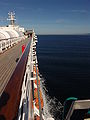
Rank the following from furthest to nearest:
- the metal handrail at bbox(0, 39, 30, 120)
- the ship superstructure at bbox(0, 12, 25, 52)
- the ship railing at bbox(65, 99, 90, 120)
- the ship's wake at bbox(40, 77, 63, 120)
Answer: the ship superstructure at bbox(0, 12, 25, 52), the ship's wake at bbox(40, 77, 63, 120), the ship railing at bbox(65, 99, 90, 120), the metal handrail at bbox(0, 39, 30, 120)

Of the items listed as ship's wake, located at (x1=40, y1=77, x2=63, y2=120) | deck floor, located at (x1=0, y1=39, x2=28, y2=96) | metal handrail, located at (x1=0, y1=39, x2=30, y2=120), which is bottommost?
ship's wake, located at (x1=40, y1=77, x2=63, y2=120)

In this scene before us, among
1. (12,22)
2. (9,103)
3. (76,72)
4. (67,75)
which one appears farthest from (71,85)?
(12,22)

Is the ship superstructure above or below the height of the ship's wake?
above

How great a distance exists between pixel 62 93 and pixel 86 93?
10.3 ft

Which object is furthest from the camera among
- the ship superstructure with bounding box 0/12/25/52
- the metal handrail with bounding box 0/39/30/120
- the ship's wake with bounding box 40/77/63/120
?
the ship superstructure with bounding box 0/12/25/52

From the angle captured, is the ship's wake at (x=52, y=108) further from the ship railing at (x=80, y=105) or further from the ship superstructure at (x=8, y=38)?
the ship railing at (x=80, y=105)

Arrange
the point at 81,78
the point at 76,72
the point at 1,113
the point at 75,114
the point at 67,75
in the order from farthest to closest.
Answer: the point at 76,72 → the point at 67,75 → the point at 81,78 → the point at 75,114 → the point at 1,113

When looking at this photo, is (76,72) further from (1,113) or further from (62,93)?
(1,113)

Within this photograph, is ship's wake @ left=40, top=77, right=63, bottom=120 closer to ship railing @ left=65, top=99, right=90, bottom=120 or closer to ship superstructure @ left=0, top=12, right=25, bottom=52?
ship superstructure @ left=0, top=12, right=25, bottom=52

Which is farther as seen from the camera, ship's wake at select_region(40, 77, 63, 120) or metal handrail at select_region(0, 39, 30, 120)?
ship's wake at select_region(40, 77, 63, 120)

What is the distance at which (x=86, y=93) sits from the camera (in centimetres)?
1827

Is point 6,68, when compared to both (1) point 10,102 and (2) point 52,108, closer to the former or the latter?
(1) point 10,102

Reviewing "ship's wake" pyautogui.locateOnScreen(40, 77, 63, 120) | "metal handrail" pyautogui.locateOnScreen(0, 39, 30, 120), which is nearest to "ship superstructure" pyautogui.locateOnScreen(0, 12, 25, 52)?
"ship's wake" pyautogui.locateOnScreen(40, 77, 63, 120)

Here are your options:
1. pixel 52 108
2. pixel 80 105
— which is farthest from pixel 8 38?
pixel 80 105
